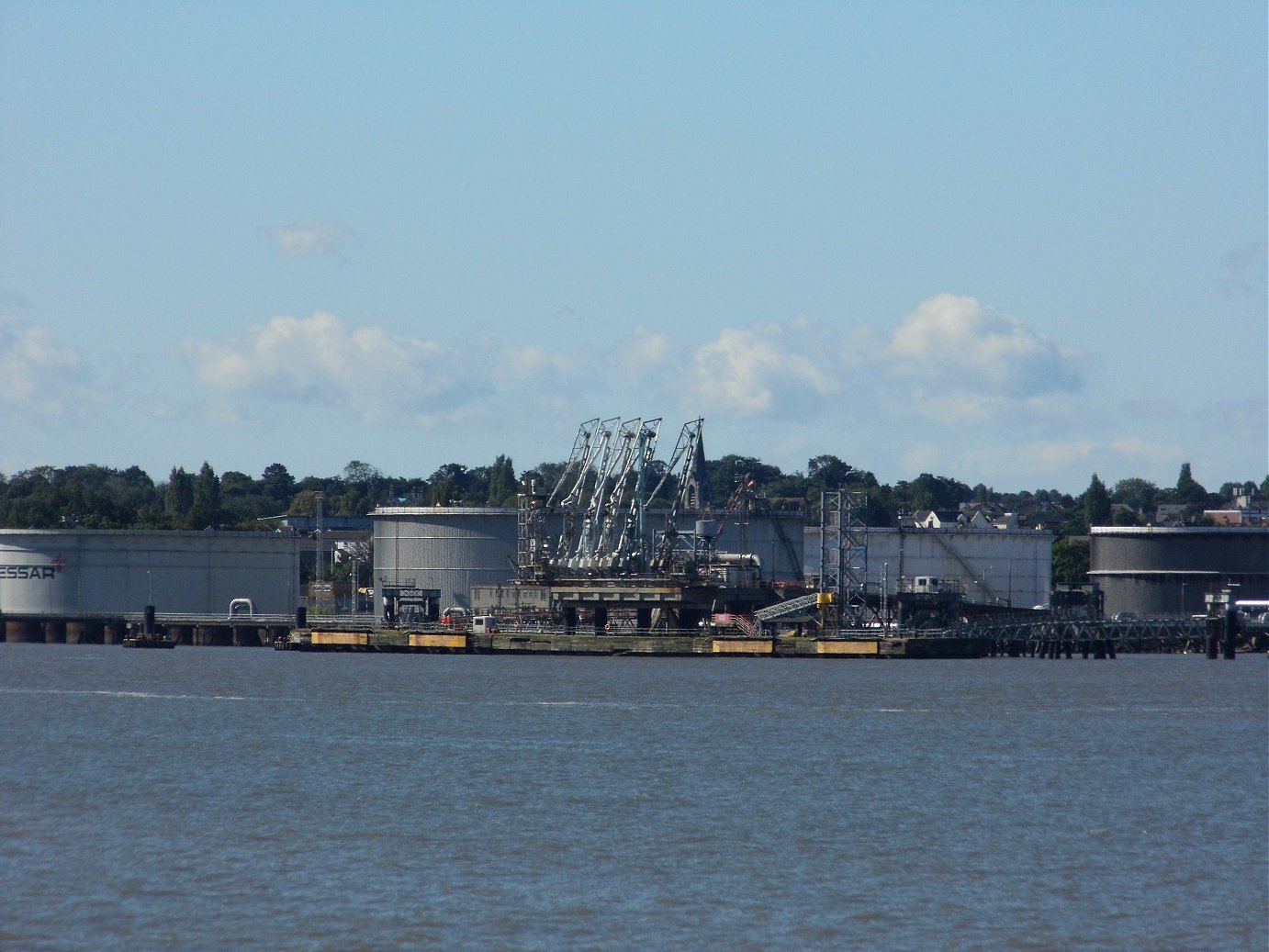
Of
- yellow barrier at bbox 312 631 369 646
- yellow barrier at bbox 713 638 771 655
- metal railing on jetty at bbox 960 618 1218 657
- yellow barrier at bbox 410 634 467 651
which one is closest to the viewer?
yellow barrier at bbox 713 638 771 655

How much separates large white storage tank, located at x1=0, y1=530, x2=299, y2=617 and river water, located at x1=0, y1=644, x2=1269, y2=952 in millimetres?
61017

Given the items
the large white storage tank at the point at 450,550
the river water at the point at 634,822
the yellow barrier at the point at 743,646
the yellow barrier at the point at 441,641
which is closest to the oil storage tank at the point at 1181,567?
the large white storage tank at the point at 450,550

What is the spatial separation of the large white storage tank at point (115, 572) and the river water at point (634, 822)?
61.0m

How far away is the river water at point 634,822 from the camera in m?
27.4

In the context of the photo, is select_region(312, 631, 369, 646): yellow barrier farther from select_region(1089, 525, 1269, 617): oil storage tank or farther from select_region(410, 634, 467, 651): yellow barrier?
select_region(1089, 525, 1269, 617): oil storage tank

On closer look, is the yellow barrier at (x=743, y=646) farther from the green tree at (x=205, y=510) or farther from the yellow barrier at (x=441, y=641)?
the green tree at (x=205, y=510)

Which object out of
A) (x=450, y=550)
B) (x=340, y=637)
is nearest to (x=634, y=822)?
(x=340, y=637)

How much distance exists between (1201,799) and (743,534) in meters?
78.9

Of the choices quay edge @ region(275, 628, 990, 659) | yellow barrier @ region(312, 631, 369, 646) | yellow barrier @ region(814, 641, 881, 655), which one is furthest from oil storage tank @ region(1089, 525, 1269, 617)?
yellow barrier @ region(312, 631, 369, 646)

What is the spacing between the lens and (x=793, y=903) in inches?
1144

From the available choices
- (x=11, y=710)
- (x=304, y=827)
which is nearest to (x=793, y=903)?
(x=304, y=827)

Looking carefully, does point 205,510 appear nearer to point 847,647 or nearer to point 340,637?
point 340,637

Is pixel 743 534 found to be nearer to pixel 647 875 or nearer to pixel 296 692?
pixel 296 692

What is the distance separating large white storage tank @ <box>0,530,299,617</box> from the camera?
129 metres
